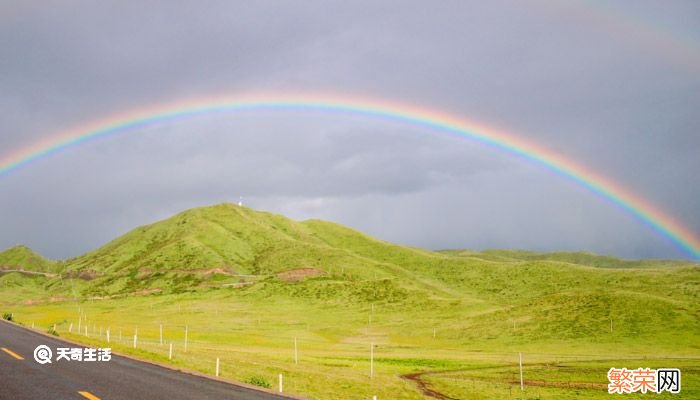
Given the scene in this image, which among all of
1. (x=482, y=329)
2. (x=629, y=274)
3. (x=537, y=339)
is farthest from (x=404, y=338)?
(x=629, y=274)

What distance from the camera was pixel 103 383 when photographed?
23.7 metres

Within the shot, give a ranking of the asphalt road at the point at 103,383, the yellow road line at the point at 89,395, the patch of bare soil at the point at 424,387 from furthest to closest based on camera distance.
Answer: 1. the patch of bare soil at the point at 424,387
2. the asphalt road at the point at 103,383
3. the yellow road line at the point at 89,395

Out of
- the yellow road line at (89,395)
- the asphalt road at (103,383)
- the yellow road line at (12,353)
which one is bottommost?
the yellow road line at (12,353)

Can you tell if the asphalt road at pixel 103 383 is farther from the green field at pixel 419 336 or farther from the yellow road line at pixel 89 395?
the green field at pixel 419 336

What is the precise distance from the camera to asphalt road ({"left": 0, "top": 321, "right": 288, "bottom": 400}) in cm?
2083

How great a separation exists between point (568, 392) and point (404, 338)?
2759 inches

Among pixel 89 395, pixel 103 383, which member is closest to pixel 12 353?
pixel 103 383

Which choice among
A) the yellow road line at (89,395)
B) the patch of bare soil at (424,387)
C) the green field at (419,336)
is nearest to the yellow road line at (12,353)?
the green field at (419,336)

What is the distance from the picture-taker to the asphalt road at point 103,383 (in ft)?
68.3

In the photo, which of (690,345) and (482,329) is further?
(482,329)

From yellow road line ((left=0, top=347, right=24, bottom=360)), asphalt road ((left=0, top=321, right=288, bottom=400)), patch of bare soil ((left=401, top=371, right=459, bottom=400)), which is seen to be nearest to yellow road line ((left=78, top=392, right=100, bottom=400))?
asphalt road ((left=0, top=321, right=288, bottom=400))

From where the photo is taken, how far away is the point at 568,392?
47094 mm

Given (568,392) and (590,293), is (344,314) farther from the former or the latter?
(568,392)

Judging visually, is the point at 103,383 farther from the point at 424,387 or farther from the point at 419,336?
the point at 419,336
